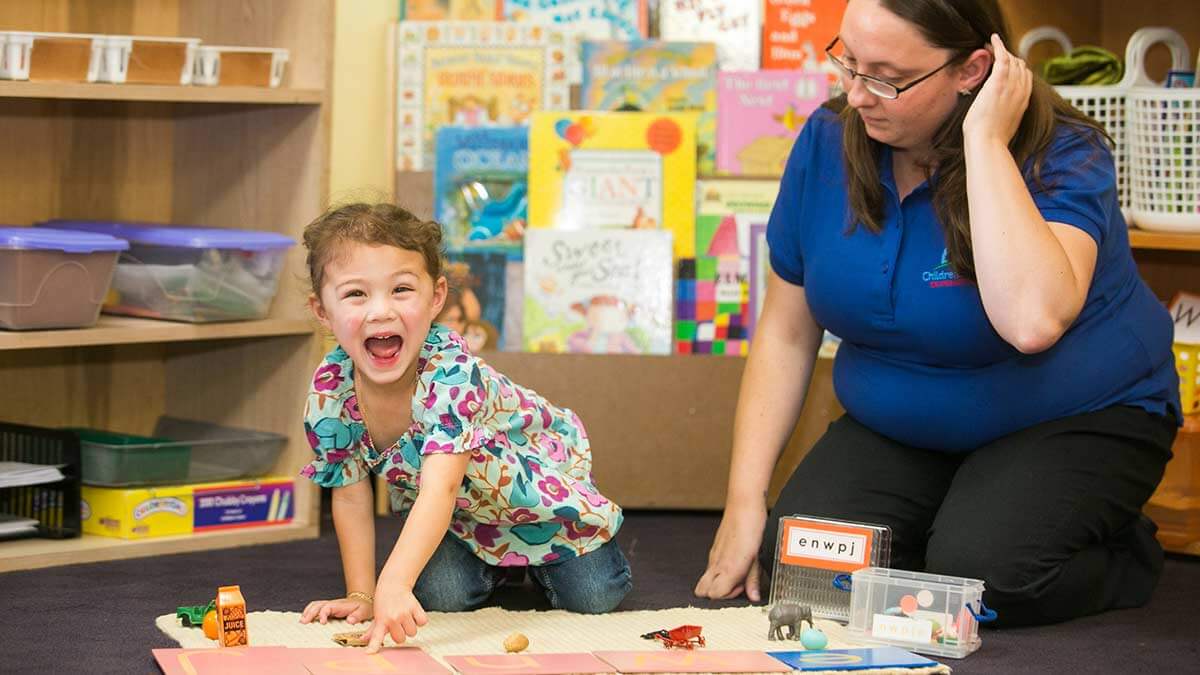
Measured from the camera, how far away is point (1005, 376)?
168 centimetres

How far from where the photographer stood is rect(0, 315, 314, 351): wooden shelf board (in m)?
1.88

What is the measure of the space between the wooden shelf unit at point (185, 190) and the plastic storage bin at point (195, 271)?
33 mm

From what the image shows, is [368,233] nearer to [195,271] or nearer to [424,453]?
[424,453]

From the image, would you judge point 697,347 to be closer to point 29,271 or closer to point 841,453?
point 841,453

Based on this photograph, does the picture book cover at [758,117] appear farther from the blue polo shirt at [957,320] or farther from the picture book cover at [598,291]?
the blue polo shirt at [957,320]

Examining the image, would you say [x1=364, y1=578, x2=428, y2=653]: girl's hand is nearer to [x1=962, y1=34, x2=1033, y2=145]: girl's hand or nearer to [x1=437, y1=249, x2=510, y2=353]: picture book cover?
[x1=962, y1=34, x2=1033, y2=145]: girl's hand

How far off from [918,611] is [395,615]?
21.3 inches

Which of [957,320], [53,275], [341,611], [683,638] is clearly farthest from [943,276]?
[53,275]

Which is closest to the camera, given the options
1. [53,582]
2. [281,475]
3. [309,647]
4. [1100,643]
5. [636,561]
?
[309,647]

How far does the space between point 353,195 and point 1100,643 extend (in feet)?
4.28

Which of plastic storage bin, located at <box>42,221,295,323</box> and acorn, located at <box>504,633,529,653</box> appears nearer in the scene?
acorn, located at <box>504,633,529,653</box>

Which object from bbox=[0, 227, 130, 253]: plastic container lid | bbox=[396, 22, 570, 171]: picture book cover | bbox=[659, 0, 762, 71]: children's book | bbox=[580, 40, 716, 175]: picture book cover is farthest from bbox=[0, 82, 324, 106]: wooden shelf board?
bbox=[659, 0, 762, 71]: children's book

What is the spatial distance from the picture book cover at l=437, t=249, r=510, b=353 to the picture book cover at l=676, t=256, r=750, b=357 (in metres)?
0.28

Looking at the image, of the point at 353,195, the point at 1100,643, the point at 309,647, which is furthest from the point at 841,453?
the point at 353,195
